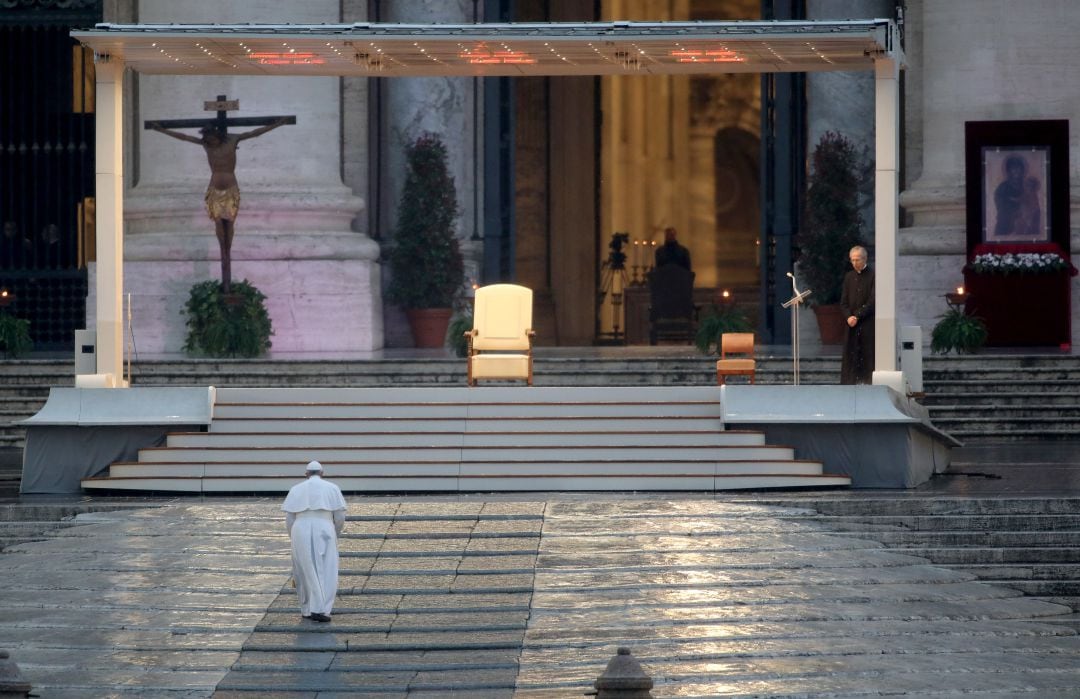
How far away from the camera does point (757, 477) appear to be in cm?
1477

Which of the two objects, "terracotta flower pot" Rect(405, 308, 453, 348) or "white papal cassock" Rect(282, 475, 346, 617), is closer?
"white papal cassock" Rect(282, 475, 346, 617)

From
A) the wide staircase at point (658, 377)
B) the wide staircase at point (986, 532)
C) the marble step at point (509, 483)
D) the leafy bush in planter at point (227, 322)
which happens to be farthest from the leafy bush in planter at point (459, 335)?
the wide staircase at point (986, 532)

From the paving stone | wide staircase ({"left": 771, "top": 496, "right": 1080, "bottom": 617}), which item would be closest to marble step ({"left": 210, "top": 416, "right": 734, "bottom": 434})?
wide staircase ({"left": 771, "top": 496, "right": 1080, "bottom": 617})

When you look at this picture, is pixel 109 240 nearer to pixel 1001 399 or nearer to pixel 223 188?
pixel 223 188

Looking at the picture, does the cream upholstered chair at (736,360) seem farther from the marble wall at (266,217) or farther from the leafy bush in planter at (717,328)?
the marble wall at (266,217)

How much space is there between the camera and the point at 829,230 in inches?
877

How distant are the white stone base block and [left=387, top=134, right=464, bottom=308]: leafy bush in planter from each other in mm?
756

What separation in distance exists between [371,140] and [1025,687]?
50.7 feet

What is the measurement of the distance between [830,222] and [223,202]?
6.81 m

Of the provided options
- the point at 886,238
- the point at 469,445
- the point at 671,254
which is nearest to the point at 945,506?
the point at 886,238

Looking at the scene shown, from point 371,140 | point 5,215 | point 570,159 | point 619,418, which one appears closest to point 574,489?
point 619,418

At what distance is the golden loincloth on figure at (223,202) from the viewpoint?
2081 cm

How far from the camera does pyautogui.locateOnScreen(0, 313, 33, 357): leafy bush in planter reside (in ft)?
66.1

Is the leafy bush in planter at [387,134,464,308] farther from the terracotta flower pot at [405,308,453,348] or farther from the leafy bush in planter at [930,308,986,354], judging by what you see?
the leafy bush in planter at [930,308,986,354]
